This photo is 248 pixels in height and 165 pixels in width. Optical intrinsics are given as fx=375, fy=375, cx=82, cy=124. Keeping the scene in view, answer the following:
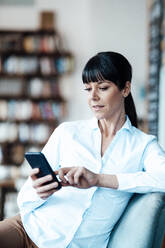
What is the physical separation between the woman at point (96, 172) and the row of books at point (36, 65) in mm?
4469

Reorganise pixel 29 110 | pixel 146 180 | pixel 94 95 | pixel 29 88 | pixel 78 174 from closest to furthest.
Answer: pixel 78 174
pixel 146 180
pixel 94 95
pixel 29 110
pixel 29 88

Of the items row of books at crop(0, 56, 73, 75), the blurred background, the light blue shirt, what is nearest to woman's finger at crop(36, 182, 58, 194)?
the light blue shirt

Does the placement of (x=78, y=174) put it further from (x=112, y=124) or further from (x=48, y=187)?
(x=112, y=124)

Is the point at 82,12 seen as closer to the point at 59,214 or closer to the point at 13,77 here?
the point at 13,77

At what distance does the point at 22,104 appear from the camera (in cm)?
588

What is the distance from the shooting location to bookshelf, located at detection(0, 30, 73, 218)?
5.88 meters

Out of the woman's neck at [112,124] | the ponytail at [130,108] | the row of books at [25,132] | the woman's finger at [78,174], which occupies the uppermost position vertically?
the ponytail at [130,108]

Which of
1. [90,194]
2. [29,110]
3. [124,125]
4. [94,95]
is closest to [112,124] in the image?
[124,125]

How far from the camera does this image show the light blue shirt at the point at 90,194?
4.55 ft

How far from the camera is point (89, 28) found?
5.94 meters

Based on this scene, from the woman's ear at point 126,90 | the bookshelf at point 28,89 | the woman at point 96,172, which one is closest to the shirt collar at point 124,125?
the woman at point 96,172

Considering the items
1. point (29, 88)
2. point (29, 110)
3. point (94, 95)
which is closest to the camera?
point (94, 95)

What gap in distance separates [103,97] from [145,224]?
0.51 meters

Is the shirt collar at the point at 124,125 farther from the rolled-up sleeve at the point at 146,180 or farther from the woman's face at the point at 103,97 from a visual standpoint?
the rolled-up sleeve at the point at 146,180
